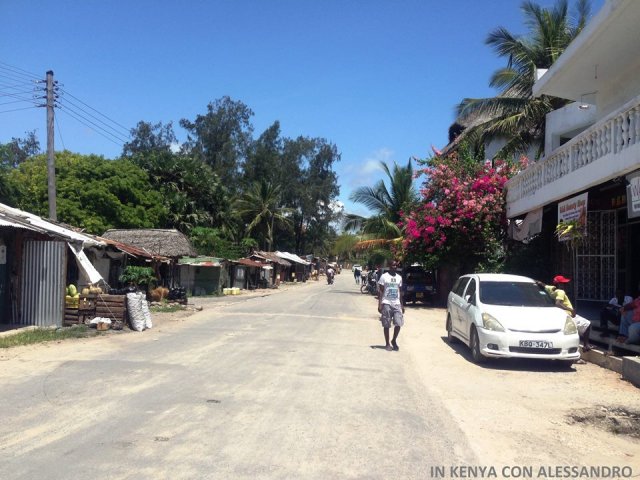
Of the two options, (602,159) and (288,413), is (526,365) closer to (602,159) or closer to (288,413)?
(602,159)

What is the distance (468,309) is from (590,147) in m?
4.61

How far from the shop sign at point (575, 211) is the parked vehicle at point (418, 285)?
47.1 ft

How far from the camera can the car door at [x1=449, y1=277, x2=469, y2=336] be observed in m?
12.4

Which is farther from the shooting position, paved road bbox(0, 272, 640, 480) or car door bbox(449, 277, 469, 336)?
car door bbox(449, 277, 469, 336)

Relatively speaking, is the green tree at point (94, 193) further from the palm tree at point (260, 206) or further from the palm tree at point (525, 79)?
the palm tree at point (525, 79)

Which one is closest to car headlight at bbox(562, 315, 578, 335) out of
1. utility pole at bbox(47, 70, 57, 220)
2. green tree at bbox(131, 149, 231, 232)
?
utility pole at bbox(47, 70, 57, 220)

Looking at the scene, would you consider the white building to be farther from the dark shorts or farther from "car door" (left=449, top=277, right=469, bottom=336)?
the dark shorts

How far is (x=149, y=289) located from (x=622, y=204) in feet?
59.8

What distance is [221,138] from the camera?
60125 mm

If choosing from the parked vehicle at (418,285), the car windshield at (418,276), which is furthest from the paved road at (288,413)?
the car windshield at (418,276)

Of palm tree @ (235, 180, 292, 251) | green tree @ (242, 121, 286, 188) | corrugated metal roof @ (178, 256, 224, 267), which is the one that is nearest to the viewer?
corrugated metal roof @ (178, 256, 224, 267)

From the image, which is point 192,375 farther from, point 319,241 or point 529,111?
point 319,241

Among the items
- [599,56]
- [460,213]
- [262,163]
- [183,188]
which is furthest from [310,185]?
[599,56]

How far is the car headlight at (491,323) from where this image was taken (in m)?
9.98
